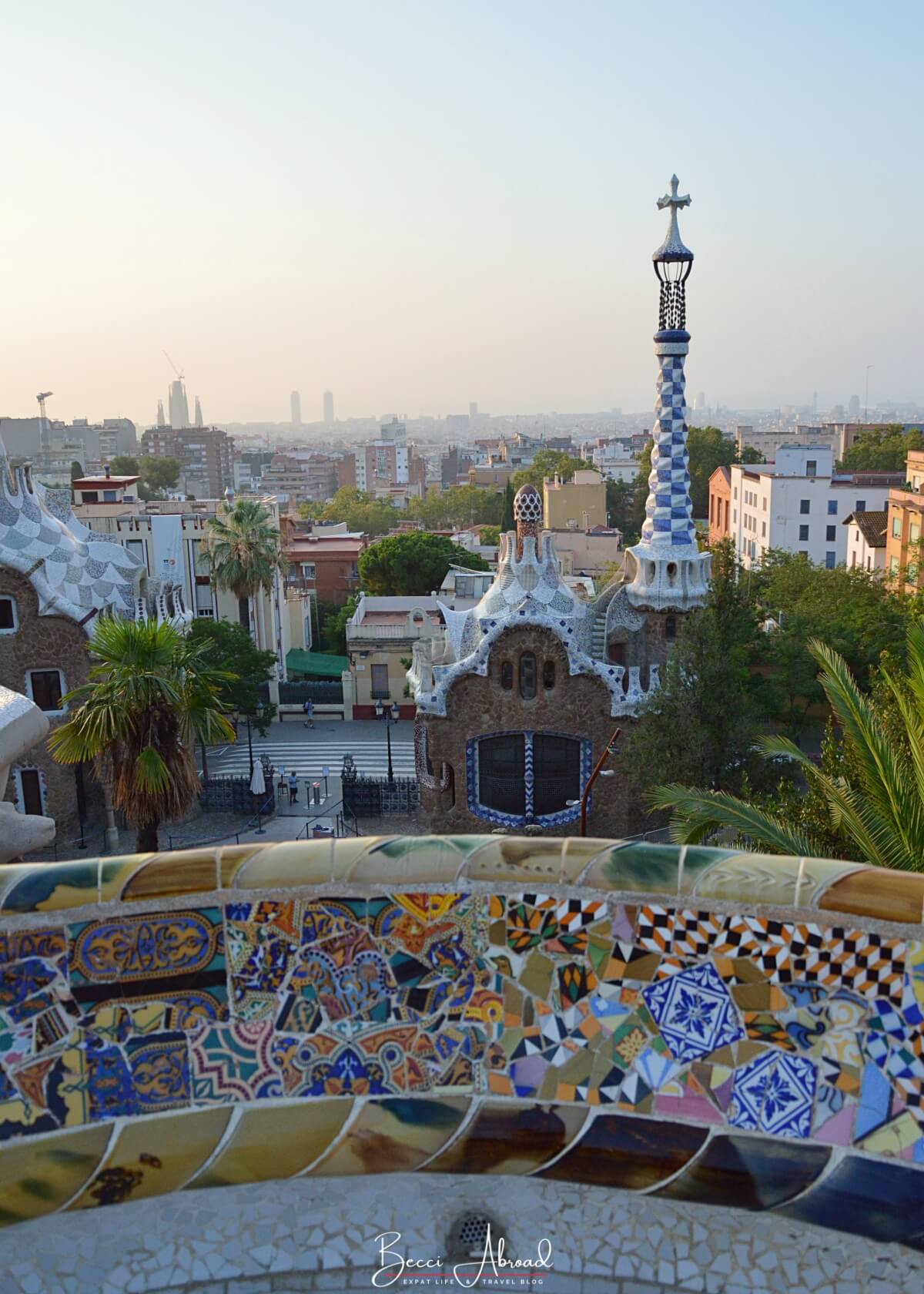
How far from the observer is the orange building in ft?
186

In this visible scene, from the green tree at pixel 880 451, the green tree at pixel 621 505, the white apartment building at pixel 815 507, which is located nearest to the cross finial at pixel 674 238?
the white apartment building at pixel 815 507

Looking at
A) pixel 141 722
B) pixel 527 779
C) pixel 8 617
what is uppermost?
pixel 8 617

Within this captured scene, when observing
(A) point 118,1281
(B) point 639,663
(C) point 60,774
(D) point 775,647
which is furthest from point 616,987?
(D) point 775,647

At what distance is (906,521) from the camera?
115 feet

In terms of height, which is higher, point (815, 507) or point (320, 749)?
point (815, 507)

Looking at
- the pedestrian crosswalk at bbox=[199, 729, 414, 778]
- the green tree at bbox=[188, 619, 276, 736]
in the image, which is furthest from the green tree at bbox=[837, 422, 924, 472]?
the green tree at bbox=[188, 619, 276, 736]

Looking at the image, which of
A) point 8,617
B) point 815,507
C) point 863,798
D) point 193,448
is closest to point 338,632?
point 8,617

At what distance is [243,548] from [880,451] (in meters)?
45.5

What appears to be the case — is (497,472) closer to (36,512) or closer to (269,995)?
(36,512)

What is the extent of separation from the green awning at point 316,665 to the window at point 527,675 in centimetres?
1610

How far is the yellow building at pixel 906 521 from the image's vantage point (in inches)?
1304

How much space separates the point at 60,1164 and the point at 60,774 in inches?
635

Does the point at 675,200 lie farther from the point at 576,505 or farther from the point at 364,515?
the point at 364,515

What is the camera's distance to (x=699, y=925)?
5.09 meters
